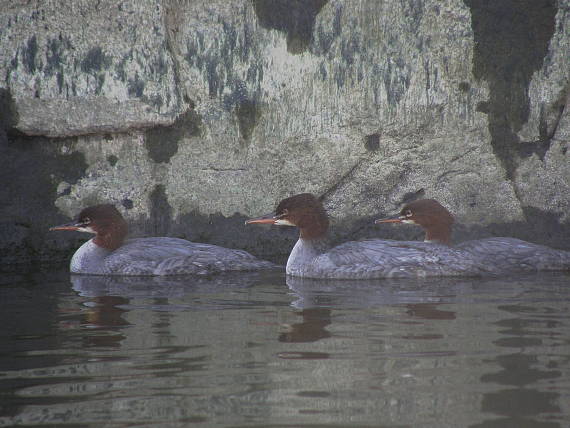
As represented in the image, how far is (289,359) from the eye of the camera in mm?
3951

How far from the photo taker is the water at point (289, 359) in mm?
3141

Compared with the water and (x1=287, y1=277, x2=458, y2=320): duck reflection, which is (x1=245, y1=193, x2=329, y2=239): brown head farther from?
the water

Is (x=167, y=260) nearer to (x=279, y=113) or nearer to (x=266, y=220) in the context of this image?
(x=266, y=220)

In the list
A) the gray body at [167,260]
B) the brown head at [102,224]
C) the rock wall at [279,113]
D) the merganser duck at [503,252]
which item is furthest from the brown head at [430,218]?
the brown head at [102,224]

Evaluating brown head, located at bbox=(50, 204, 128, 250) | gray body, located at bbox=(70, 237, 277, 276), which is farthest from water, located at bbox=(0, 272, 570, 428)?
brown head, located at bbox=(50, 204, 128, 250)

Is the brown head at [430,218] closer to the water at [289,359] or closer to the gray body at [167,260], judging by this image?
the gray body at [167,260]

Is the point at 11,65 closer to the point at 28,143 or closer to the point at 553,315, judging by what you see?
the point at 28,143

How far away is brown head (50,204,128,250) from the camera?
833 centimetres

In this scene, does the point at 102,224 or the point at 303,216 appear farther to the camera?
the point at 102,224

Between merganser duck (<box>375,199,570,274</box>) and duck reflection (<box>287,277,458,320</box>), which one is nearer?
duck reflection (<box>287,277,458,320</box>)

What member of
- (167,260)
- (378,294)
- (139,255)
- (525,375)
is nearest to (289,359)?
(525,375)

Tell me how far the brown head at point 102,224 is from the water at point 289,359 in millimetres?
1933

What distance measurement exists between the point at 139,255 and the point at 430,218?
2.76m

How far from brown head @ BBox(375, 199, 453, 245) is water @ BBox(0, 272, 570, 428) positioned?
162 centimetres
